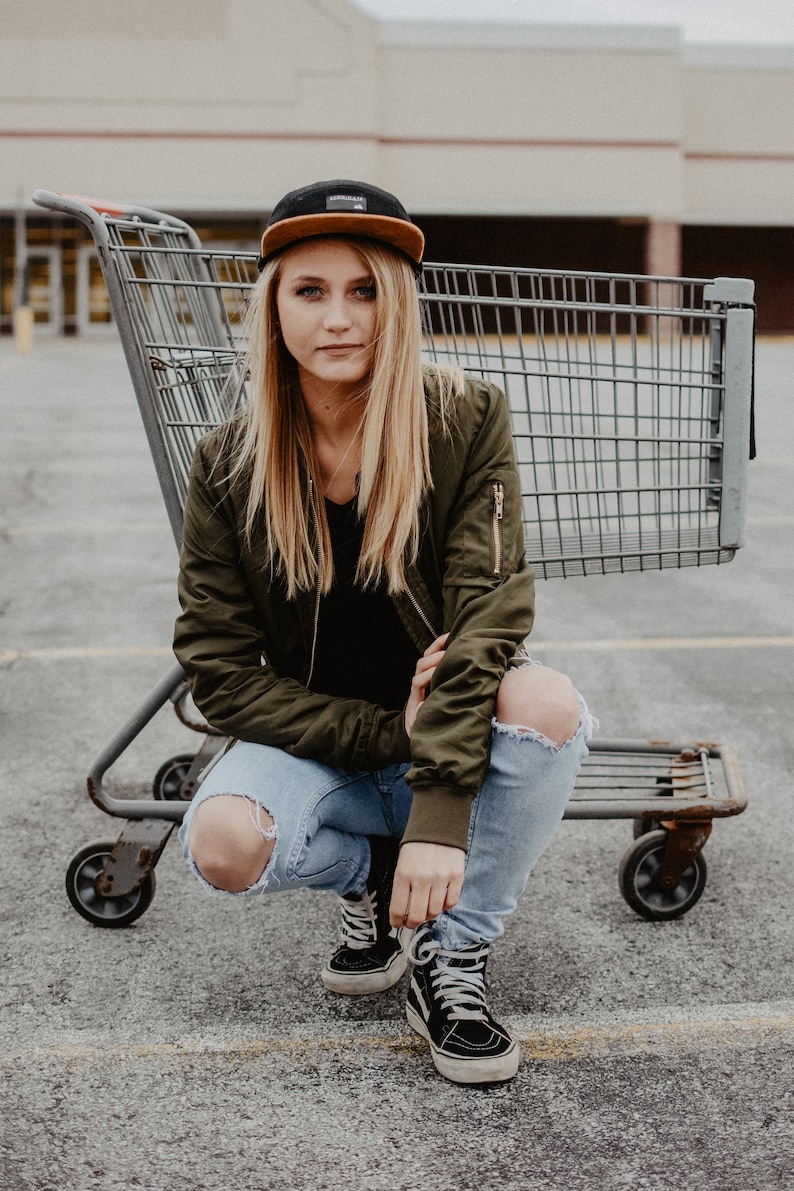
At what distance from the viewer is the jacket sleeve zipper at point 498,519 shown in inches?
94.0

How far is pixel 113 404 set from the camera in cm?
1518

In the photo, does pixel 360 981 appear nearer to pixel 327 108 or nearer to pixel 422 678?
pixel 422 678

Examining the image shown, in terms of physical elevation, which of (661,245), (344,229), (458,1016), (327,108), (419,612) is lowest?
(458,1016)

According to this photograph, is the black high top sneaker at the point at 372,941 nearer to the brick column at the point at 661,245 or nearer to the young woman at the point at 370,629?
the young woman at the point at 370,629

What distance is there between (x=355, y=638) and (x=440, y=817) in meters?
0.49

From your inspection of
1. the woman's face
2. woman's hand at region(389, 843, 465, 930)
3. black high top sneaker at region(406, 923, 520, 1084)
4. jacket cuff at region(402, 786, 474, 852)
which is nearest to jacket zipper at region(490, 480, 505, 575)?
the woman's face

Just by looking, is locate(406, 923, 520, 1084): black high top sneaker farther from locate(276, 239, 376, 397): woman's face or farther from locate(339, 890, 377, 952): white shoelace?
locate(276, 239, 376, 397): woman's face

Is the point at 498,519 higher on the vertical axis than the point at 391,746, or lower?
higher

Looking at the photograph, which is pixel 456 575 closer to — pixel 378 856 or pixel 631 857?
pixel 378 856

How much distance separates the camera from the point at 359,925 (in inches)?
104

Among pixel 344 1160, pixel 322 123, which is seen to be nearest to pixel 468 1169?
pixel 344 1160

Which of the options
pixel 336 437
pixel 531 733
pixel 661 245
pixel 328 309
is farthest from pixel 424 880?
pixel 661 245

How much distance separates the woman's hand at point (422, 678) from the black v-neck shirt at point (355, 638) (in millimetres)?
150

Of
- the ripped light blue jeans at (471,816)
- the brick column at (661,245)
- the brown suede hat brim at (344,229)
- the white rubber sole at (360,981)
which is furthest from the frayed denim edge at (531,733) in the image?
the brick column at (661,245)
